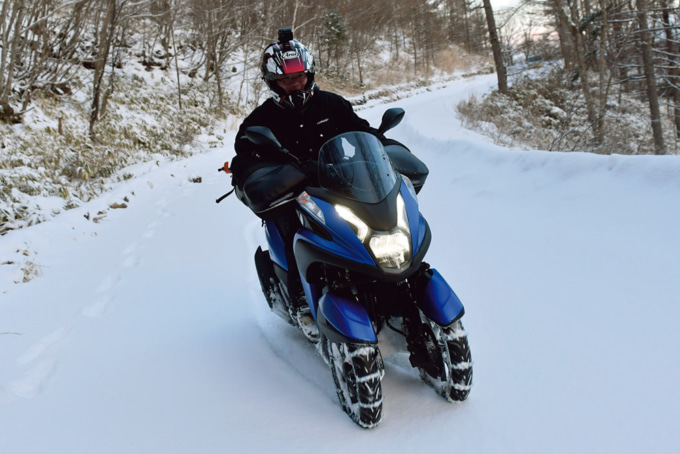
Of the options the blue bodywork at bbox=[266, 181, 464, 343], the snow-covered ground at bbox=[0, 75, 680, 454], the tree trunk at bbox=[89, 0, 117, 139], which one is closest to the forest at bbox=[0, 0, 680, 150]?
the tree trunk at bbox=[89, 0, 117, 139]

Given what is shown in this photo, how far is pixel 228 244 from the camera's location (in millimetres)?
5375

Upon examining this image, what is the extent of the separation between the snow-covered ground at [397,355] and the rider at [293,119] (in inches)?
25.4

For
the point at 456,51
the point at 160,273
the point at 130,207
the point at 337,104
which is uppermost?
the point at 456,51

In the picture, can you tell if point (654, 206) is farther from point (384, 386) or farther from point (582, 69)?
point (582, 69)

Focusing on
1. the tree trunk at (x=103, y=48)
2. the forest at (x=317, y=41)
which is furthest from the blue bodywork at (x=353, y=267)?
the tree trunk at (x=103, y=48)

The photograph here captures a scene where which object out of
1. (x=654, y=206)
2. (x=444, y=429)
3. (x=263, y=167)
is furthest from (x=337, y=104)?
(x=654, y=206)

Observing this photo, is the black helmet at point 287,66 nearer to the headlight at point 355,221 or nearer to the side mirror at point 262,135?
the side mirror at point 262,135

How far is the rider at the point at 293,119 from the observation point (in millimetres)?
2721

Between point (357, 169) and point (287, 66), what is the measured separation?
955 mm

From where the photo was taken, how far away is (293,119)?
298cm

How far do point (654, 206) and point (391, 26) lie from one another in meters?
41.8

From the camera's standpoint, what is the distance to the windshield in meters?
2.10

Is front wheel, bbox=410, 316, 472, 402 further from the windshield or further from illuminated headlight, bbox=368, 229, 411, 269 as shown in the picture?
the windshield

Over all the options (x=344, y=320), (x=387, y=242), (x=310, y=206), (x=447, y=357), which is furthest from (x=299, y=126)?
(x=447, y=357)
